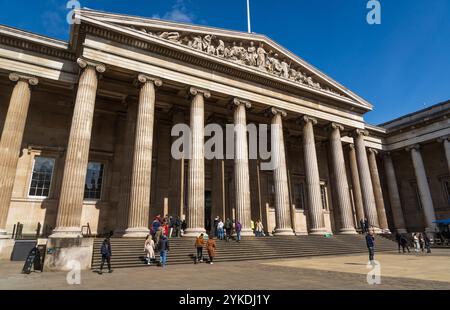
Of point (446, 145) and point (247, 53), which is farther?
point (446, 145)

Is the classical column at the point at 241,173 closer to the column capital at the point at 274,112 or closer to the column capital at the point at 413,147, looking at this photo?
the column capital at the point at 274,112

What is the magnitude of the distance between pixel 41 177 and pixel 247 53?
714 inches

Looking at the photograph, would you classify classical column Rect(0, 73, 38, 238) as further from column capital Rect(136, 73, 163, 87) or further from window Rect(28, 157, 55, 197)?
column capital Rect(136, 73, 163, 87)

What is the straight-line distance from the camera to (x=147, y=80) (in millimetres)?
18891

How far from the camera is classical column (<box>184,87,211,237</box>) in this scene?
18141 mm

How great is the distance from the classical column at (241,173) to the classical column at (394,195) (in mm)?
21389

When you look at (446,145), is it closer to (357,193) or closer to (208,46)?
(357,193)

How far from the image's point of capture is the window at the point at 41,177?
66.1ft

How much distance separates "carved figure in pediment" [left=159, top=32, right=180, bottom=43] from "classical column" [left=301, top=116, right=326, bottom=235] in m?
12.6

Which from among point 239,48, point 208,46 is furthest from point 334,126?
point 208,46

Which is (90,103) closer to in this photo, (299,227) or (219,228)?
(219,228)

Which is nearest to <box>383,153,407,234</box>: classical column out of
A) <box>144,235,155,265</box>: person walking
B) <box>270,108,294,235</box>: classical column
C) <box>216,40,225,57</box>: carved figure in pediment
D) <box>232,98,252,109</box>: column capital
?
<box>270,108,294,235</box>: classical column
